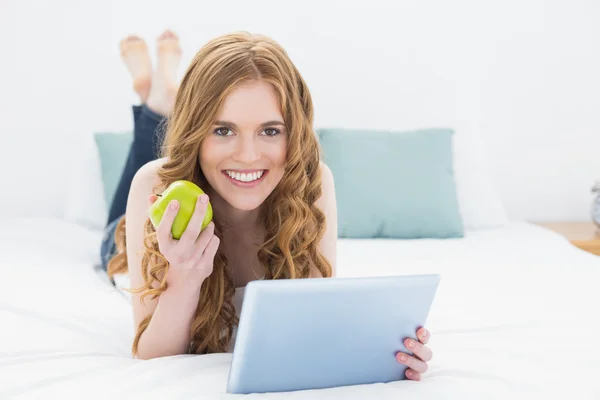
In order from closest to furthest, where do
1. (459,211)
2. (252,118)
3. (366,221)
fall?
(252,118) < (366,221) < (459,211)

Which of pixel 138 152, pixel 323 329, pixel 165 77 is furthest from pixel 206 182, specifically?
pixel 165 77

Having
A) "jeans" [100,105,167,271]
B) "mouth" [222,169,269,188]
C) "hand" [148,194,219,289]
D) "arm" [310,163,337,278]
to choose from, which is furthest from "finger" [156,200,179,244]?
"jeans" [100,105,167,271]

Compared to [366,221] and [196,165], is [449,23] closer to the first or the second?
[366,221]

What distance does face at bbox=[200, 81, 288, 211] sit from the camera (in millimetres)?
1342

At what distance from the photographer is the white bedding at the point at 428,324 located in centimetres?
113

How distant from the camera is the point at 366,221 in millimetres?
2586

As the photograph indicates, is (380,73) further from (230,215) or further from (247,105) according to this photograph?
(247,105)

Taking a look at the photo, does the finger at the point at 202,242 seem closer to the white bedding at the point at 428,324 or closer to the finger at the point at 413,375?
the white bedding at the point at 428,324

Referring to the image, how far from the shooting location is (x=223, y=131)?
1.37m

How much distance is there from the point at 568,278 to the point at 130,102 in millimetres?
2040

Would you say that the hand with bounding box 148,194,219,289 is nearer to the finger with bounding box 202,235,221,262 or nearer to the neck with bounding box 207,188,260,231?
the finger with bounding box 202,235,221,262

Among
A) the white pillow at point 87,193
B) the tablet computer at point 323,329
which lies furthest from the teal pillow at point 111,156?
the tablet computer at point 323,329

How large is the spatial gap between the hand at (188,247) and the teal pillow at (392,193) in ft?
4.50

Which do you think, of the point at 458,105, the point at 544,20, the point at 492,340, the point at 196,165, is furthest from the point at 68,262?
the point at 544,20
